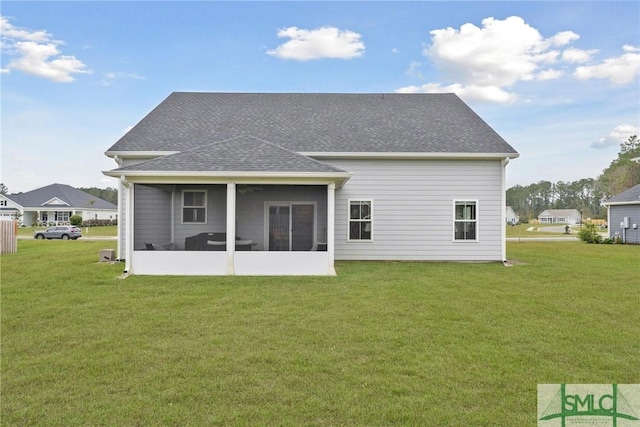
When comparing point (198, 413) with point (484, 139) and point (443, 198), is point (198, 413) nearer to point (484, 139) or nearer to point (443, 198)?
point (443, 198)

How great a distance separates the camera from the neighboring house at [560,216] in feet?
296

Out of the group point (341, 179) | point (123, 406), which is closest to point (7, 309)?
point (123, 406)

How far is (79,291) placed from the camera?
8539 mm

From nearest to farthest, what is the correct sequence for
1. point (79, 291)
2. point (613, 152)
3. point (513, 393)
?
1. point (513, 393)
2. point (79, 291)
3. point (613, 152)

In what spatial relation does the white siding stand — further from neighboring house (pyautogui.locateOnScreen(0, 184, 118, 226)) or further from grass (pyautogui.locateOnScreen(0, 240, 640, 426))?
neighboring house (pyautogui.locateOnScreen(0, 184, 118, 226))

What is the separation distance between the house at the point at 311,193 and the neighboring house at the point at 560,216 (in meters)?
87.9

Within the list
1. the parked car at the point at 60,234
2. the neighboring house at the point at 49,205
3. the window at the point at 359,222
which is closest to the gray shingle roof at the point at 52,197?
the neighboring house at the point at 49,205

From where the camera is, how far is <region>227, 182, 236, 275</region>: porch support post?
10.6m

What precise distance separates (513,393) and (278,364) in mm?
2291

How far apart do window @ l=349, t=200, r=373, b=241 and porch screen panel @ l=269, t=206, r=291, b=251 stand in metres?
2.17

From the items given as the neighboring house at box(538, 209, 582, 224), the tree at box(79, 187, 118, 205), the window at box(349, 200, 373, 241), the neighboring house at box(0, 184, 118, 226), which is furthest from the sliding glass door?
the neighboring house at box(538, 209, 582, 224)

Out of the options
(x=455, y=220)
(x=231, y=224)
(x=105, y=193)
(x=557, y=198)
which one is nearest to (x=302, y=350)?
(x=231, y=224)

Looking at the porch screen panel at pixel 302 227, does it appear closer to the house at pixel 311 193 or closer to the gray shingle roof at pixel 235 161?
the house at pixel 311 193

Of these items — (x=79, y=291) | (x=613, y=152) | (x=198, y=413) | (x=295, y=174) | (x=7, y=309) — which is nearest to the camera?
(x=198, y=413)
